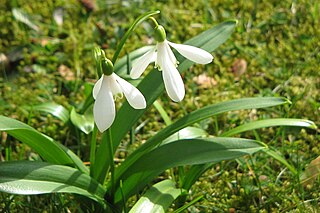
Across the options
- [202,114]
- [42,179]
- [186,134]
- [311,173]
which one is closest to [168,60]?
[202,114]

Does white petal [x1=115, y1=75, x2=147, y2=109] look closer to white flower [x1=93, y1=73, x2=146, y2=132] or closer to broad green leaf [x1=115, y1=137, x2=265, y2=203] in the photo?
white flower [x1=93, y1=73, x2=146, y2=132]

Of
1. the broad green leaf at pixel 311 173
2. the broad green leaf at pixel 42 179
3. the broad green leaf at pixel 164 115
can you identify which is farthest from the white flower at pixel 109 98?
the broad green leaf at pixel 311 173

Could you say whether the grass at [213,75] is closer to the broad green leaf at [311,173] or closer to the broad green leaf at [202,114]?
the broad green leaf at [311,173]

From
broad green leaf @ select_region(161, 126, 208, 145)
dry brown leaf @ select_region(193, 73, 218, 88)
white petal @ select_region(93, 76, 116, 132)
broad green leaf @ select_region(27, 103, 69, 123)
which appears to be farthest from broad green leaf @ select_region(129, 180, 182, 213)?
dry brown leaf @ select_region(193, 73, 218, 88)

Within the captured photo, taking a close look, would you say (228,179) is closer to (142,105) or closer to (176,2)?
(142,105)

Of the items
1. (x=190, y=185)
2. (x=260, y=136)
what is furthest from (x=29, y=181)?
(x=260, y=136)
